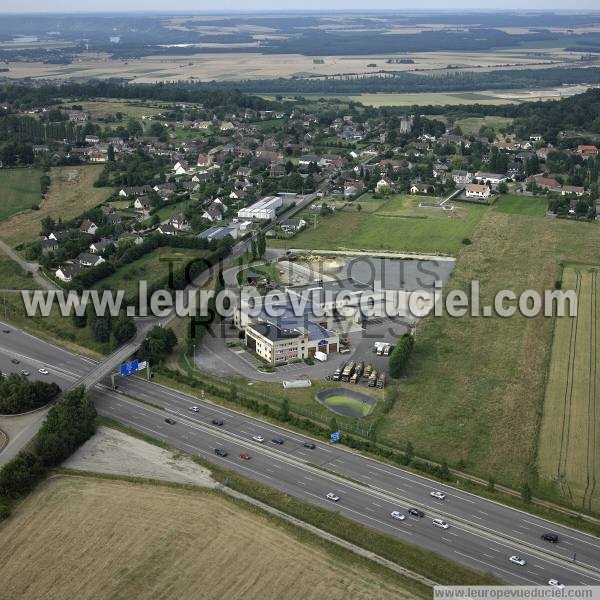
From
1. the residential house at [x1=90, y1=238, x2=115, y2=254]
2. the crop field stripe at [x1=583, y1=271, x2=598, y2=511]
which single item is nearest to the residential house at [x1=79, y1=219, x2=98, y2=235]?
the residential house at [x1=90, y1=238, x2=115, y2=254]

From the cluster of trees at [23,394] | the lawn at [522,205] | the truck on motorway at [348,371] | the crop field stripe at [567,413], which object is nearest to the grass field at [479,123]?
the lawn at [522,205]

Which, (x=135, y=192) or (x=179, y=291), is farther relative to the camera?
(x=135, y=192)

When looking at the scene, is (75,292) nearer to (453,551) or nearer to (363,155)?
(453,551)

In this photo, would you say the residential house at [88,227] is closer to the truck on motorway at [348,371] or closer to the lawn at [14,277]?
the lawn at [14,277]

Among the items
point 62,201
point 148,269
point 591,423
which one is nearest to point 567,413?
point 591,423

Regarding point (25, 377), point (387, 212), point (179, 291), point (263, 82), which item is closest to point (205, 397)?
point (25, 377)

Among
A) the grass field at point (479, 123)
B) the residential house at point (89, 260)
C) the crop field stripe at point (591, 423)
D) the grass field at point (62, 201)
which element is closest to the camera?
the crop field stripe at point (591, 423)
